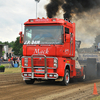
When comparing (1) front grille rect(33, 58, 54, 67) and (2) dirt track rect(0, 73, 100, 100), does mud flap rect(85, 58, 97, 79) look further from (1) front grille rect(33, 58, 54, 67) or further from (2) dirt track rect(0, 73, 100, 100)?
(1) front grille rect(33, 58, 54, 67)

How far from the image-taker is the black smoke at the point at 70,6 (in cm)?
1942

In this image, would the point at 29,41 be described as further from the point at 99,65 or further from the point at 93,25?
the point at 93,25

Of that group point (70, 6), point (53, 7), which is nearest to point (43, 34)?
point (70, 6)

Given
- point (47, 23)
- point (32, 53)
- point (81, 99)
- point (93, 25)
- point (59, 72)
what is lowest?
point (81, 99)

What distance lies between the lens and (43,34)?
1274 centimetres

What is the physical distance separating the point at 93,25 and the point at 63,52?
11804 millimetres

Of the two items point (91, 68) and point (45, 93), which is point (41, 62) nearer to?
point (45, 93)

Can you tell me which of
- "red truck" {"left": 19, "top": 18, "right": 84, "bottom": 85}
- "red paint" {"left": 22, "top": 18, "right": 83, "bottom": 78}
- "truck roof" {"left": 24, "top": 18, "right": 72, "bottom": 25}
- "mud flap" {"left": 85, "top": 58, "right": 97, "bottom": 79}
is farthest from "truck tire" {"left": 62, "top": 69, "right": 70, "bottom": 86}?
"mud flap" {"left": 85, "top": 58, "right": 97, "bottom": 79}

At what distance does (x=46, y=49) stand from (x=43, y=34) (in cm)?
86

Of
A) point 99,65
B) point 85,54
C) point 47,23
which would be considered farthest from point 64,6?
point 47,23

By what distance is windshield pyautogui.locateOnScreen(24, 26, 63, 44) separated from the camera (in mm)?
12570

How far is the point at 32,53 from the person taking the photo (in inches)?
501

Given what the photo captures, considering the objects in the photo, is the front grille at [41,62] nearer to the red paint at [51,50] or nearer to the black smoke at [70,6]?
the red paint at [51,50]

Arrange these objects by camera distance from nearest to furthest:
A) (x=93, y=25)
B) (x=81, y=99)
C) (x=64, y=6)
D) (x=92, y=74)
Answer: (x=81, y=99) < (x=92, y=74) < (x=64, y=6) < (x=93, y=25)
